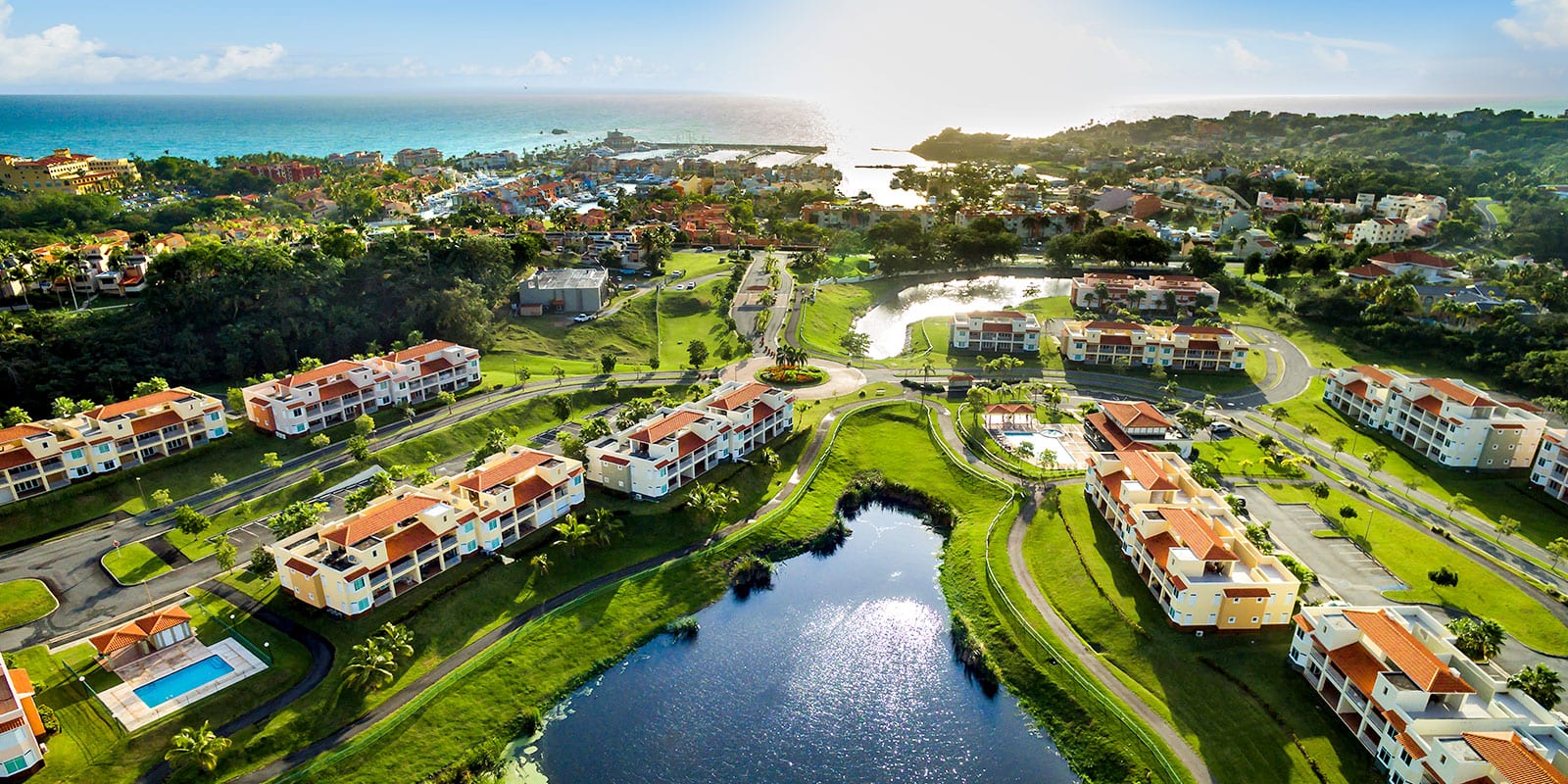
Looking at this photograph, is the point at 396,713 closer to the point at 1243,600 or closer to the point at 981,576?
the point at 981,576

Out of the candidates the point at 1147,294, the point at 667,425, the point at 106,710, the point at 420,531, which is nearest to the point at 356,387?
the point at 420,531

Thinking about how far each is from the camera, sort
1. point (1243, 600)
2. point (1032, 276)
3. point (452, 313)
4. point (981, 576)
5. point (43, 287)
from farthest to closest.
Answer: point (1032, 276) → point (452, 313) → point (43, 287) → point (981, 576) → point (1243, 600)

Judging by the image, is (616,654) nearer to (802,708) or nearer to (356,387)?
(802,708)

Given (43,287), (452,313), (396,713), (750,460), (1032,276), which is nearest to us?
(396,713)

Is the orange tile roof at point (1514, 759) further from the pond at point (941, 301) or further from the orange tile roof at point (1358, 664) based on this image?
the pond at point (941, 301)

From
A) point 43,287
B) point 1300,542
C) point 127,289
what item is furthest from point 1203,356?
point 43,287

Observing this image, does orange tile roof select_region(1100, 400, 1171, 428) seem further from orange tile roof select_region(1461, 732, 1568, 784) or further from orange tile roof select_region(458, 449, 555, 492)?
orange tile roof select_region(458, 449, 555, 492)

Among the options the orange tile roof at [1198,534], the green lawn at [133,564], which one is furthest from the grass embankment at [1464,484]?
the green lawn at [133,564]
